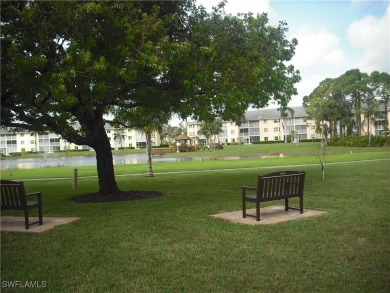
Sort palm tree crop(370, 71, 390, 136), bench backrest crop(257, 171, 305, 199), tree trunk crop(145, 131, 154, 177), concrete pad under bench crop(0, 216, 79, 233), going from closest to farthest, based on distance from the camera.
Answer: concrete pad under bench crop(0, 216, 79, 233), bench backrest crop(257, 171, 305, 199), tree trunk crop(145, 131, 154, 177), palm tree crop(370, 71, 390, 136)

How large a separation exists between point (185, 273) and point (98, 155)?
29.2 feet

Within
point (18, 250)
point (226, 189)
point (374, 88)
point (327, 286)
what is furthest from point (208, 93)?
point (374, 88)

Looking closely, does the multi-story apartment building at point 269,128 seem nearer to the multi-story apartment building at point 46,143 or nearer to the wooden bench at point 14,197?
the multi-story apartment building at point 46,143

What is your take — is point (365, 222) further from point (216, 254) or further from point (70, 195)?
point (70, 195)

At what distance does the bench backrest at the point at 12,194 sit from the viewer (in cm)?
783

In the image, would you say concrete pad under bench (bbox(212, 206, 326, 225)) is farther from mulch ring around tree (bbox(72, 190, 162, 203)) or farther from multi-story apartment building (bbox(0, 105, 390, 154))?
multi-story apartment building (bbox(0, 105, 390, 154))

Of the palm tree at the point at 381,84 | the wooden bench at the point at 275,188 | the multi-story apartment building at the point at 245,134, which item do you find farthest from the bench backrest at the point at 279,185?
the multi-story apartment building at the point at 245,134

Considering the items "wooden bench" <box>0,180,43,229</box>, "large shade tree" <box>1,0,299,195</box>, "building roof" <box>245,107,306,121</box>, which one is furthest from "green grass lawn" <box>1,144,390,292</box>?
"building roof" <box>245,107,306,121</box>

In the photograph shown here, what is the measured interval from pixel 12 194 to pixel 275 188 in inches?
219

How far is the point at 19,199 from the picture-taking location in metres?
7.96

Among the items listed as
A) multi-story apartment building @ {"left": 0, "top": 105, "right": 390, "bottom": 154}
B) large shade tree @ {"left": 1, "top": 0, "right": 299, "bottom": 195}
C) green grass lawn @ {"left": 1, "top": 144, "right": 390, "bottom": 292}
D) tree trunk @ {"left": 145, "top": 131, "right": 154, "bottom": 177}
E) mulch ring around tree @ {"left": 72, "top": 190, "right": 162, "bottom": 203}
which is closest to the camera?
green grass lawn @ {"left": 1, "top": 144, "right": 390, "bottom": 292}

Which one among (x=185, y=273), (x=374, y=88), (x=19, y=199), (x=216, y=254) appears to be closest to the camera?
(x=185, y=273)

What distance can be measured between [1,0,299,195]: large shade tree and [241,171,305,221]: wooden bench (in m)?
2.47

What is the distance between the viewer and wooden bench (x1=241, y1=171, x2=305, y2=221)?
8.12m
